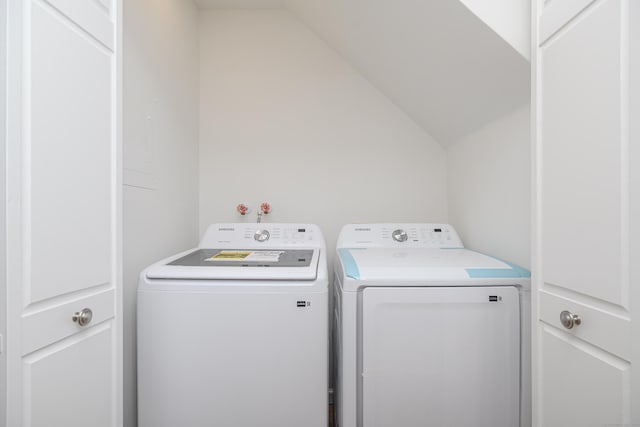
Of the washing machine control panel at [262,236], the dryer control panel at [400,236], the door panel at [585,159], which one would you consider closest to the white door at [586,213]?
the door panel at [585,159]

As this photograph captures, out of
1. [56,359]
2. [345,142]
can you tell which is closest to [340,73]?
[345,142]

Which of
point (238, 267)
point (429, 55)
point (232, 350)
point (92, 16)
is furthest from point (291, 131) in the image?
point (232, 350)

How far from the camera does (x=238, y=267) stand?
47.1 inches

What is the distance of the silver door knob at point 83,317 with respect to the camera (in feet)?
2.51

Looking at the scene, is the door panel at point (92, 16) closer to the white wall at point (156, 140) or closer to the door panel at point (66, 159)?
the door panel at point (66, 159)

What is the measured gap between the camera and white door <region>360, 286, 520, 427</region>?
1119mm

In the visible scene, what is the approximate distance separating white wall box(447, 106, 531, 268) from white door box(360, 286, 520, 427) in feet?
1.12

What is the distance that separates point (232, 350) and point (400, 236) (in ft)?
3.69

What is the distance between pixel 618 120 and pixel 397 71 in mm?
1296

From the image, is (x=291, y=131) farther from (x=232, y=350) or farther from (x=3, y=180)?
(x=3, y=180)

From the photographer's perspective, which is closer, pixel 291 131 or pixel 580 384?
pixel 580 384

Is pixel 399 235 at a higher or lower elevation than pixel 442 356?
higher

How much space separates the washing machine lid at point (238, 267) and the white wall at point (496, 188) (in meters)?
0.93

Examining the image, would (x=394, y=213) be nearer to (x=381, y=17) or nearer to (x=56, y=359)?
(x=381, y=17)
